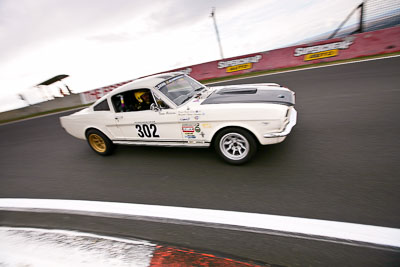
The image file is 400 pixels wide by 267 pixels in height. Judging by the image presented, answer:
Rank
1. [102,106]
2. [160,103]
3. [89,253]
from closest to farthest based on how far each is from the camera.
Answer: [89,253]
[160,103]
[102,106]

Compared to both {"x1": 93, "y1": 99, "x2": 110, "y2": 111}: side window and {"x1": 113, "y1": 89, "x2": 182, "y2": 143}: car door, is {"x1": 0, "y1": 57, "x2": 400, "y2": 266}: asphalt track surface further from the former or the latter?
{"x1": 93, "y1": 99, "x2": 110, "y2": 111}: side window

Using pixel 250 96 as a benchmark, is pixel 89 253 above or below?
below

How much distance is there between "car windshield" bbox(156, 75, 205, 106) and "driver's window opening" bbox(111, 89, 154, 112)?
29cm

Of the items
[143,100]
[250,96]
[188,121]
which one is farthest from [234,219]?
[143,100]

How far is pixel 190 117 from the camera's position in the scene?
3.31m

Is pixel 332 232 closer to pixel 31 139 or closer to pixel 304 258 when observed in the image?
pixel 304 258

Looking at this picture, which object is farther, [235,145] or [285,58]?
[285,58]

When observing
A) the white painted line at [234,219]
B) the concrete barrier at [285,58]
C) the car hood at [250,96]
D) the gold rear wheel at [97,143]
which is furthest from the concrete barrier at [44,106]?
the car hood at [250,96]

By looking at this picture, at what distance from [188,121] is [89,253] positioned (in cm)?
209

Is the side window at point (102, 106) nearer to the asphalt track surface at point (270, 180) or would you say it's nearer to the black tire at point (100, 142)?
the black tire at point (100, 142)

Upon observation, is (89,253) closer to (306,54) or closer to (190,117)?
(190,117)

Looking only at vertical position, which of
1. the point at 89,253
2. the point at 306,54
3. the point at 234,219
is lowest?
the point at 234,219

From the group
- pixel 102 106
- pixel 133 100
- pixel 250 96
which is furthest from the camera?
pixel 102 106

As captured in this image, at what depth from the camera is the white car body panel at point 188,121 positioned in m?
2.93
